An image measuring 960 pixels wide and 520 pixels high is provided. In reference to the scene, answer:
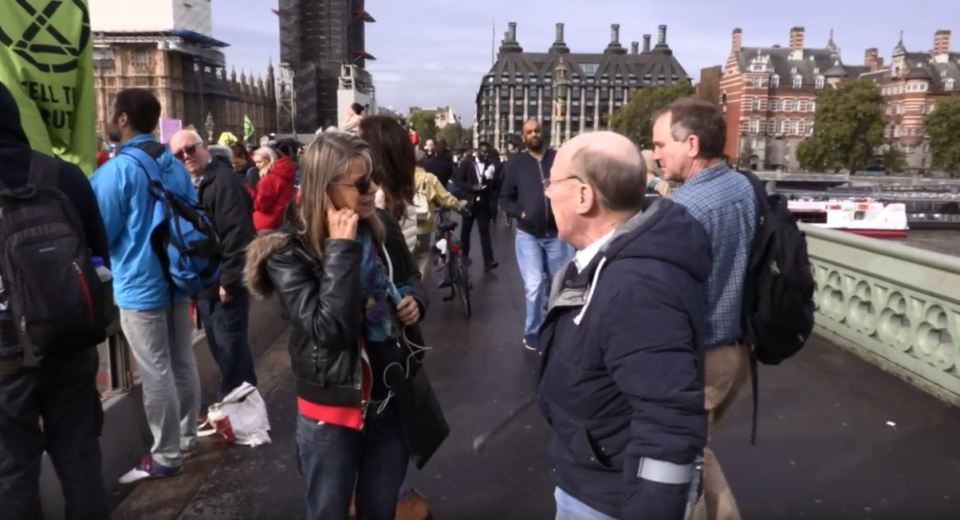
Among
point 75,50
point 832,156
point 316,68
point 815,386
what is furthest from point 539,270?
point 832,156

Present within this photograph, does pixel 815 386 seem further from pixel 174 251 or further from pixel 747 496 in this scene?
pixel 174 251

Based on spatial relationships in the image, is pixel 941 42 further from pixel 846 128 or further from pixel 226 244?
pixel 226 244

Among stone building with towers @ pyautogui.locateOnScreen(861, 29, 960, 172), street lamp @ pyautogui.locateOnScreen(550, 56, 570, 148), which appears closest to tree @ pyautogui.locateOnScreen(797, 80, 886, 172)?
stone building with towers @ pyautogui.locateOnScreen(861, 29, 960, 172)

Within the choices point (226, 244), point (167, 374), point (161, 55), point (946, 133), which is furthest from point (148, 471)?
point (946, 133)

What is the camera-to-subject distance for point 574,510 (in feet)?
6.31

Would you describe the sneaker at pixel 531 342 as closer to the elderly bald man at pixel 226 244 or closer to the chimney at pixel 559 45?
the elderly bald man at pixel 226 244

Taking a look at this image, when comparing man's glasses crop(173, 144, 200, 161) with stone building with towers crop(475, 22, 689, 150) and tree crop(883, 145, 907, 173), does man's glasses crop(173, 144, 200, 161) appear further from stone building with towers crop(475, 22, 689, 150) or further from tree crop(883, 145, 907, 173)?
stone building with towers crop(475, 22, 689, 150)

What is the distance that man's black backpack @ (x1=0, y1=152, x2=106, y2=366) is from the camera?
2326 mm

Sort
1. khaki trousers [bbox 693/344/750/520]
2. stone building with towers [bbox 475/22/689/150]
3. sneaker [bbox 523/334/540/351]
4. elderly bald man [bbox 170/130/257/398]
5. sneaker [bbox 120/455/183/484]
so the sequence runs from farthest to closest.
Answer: stone building with towers [bbox 475/22/689/150] → sneaker [bbox 523/334/540/351] → elderly bald man [bbox 170/130/257/398] → sneaker [bbox 120/455/183/484] → khaki trousers [bbox 693/344/750/520]

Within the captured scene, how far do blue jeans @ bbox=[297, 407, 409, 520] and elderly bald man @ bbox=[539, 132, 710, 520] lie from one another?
32.3 inches

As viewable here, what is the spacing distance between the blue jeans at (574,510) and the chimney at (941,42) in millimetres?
128544

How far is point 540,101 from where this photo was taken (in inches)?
6240

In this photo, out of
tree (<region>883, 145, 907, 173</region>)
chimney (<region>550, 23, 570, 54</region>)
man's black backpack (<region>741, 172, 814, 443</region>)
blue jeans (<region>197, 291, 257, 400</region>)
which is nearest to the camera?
man's black backpack (<region>741, 172, 814, 443</region>)

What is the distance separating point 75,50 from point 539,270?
3756 millimetres
